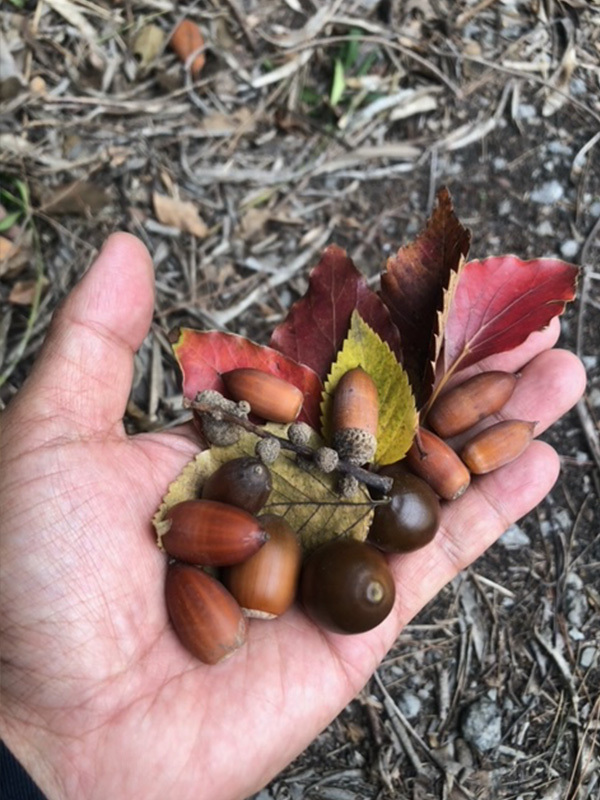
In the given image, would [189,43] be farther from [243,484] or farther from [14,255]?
[243,484]

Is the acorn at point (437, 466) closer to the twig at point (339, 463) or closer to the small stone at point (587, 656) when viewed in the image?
the twig at point (339, 463)

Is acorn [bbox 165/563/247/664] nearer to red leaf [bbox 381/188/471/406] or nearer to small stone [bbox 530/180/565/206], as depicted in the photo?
red leaf [bbox 381/188/471/406]

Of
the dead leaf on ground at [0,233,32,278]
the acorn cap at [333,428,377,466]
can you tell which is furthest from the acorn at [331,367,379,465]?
the dead leaf on ground at [0,233,32,278]

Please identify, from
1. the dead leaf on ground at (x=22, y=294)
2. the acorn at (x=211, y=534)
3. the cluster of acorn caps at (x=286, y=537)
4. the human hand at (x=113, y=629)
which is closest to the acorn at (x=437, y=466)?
the cluster of acorn caps at (x=286, y=537)

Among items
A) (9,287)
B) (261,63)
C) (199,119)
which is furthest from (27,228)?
(261,63)

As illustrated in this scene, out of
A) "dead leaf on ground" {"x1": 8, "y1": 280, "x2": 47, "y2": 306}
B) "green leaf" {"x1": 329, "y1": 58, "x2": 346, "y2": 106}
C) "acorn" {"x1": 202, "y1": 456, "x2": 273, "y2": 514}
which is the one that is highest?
"green leaf" {"x1": 329, "y1": 58, "x2": 346, "y2": 106}

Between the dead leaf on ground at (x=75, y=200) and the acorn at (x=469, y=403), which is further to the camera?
the dead leaf on ground at (x=75, y=200)
